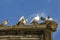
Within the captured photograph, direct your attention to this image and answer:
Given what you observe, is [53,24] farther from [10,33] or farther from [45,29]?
[10,33]

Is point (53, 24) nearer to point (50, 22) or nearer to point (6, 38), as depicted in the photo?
point (50, 22)

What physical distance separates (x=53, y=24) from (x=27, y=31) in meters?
2.10

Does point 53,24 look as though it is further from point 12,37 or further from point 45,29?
point 12,37

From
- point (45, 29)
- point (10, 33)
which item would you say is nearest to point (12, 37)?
point (10, 33)

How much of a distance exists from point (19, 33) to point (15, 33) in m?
0.32

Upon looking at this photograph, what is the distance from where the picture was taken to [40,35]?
120ft

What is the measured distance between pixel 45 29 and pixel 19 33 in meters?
2.07

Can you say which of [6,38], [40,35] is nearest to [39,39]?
Answer: [40,35]

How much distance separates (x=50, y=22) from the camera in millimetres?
36719

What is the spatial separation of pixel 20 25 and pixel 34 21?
1.81m

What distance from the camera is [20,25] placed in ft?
120

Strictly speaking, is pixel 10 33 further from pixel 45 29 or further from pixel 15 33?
pixel 45 29

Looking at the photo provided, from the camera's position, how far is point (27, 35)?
36.8 metres

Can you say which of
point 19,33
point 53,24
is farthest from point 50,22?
point 19,33
